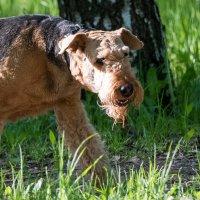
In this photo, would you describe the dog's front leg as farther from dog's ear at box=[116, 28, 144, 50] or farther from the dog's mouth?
the dog's mouth

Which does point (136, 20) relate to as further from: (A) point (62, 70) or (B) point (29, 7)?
(B) point (29, 7)

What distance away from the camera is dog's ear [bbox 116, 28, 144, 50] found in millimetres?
5500

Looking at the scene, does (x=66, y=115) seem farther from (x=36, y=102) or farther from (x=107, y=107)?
(x=107, y=107)

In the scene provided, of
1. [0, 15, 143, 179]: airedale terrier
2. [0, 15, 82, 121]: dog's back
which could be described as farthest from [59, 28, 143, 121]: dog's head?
[0, 15, 82, 121]: dog's back

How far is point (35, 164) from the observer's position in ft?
21.7

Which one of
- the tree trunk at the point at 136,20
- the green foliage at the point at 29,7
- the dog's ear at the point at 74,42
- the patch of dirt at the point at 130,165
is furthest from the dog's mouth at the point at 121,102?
the green foliage at the point at 29,7

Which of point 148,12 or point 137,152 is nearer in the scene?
point 137,152

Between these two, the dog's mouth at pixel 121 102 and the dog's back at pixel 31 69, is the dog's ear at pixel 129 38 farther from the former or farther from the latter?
the dog's mouth at pixel 121 102

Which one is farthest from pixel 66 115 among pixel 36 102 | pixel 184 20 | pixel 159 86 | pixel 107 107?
pixel 184 20

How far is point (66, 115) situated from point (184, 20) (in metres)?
2.92

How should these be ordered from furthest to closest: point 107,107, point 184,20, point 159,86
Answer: point 184,20, point 159,86, point 107,107

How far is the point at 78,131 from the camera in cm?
591

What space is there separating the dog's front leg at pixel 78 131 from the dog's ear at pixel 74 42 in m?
0.55

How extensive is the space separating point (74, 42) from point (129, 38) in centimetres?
38
